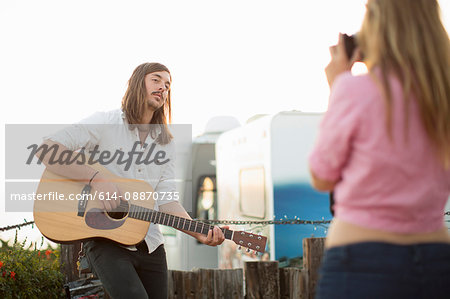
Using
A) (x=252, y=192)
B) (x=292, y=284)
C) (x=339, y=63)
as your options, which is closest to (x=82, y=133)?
(x=339, y=63)

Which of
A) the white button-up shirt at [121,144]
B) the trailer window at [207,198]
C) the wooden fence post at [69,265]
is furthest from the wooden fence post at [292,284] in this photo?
the trailer window at [207,198]

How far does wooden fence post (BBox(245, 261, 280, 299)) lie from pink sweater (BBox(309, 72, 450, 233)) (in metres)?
2.69

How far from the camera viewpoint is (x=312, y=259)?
148 inches

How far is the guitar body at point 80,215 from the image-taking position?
9.71 ft

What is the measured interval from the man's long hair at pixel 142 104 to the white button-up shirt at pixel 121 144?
4 centimetres

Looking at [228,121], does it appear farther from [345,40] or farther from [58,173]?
[345,40]

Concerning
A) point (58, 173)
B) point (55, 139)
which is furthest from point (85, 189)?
point (55, 139)

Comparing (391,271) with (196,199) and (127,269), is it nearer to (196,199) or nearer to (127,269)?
(127,269)

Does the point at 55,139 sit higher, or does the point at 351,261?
the point at 55,139

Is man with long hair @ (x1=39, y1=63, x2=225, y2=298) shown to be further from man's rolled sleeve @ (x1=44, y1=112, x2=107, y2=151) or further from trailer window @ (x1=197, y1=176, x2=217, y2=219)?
trailer window @ (x1=197, y1=176, x2=217, y2=219)

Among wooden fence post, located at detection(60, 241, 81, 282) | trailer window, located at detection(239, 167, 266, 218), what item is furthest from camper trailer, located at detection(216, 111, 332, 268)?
wooden fence post, located at detection(60, 241, 81, 282)

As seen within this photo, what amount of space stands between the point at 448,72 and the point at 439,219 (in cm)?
43

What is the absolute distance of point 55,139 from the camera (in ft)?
9.78

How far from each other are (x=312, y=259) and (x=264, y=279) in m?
0.46
